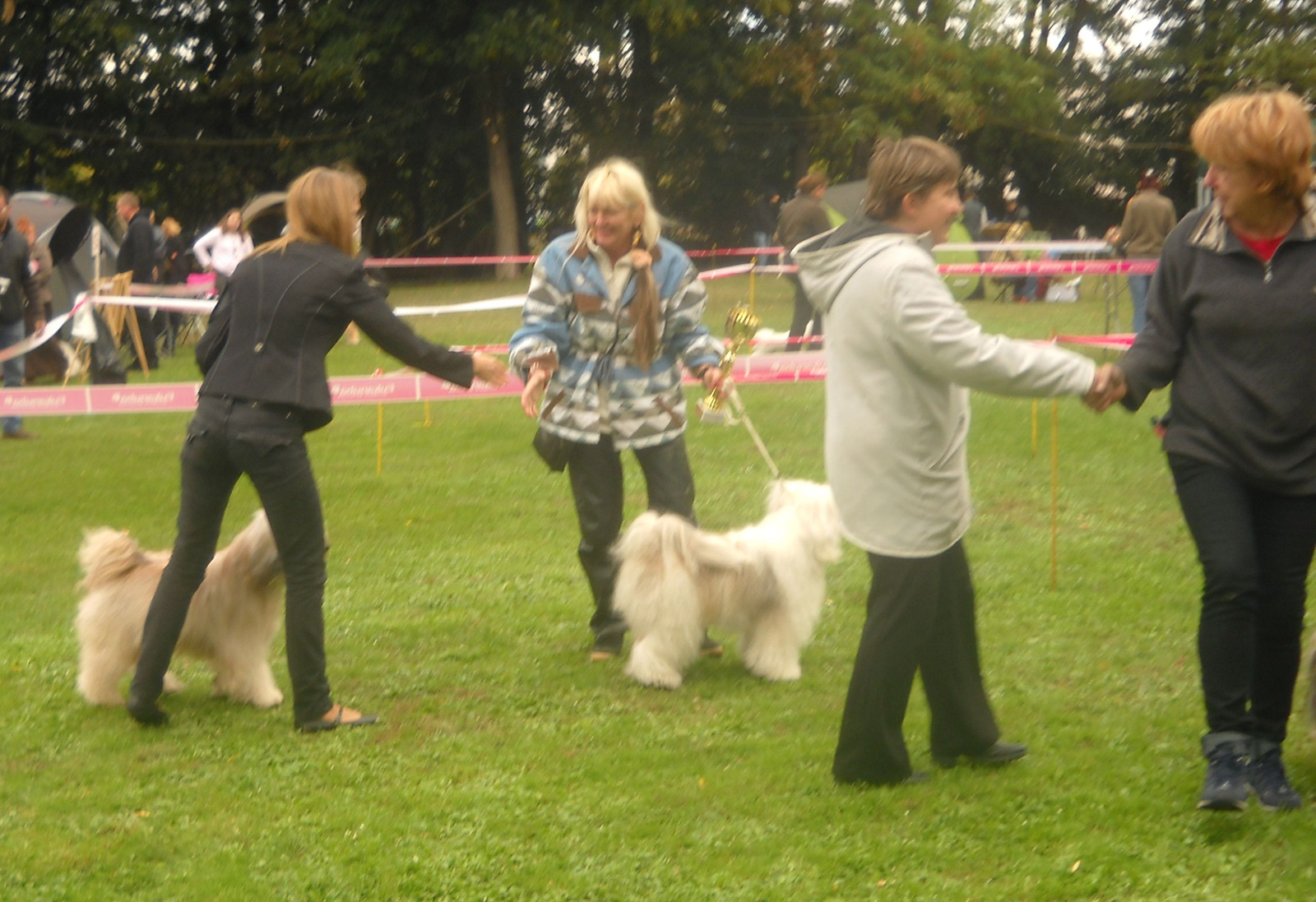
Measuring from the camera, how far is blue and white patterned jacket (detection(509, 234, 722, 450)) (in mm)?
4945

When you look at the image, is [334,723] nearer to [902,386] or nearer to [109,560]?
[109,560]

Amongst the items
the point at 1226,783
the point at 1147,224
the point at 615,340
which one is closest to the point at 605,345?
the point at 615,340

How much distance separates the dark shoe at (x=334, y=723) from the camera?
4.62 meters

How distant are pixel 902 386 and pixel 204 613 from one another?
248 cm

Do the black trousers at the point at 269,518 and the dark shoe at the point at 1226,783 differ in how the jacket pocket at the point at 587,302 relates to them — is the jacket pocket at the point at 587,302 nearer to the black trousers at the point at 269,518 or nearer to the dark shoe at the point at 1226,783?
the black trousers at the point at 269,518

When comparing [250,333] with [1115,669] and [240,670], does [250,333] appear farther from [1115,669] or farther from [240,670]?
[1115,669]

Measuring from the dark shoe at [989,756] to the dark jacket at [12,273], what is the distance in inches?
343

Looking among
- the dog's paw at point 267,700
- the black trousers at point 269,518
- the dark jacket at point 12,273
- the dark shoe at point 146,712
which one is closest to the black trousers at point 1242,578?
the black trousers at point 269,518

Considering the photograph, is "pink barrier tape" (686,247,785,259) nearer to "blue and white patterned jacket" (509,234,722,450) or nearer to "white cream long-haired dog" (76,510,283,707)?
"blue and white patterned jacket" (509,234,722,450)

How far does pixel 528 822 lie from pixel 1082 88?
35.3 metres

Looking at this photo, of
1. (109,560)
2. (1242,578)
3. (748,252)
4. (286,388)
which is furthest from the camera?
(748,252)

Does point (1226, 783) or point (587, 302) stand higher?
point (587, 302)

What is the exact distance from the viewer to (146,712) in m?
4.63

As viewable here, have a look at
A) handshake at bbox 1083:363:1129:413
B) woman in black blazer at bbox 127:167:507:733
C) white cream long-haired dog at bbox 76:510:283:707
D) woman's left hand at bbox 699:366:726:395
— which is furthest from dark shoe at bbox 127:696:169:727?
handshake at bbox 1083:363:1129:413
